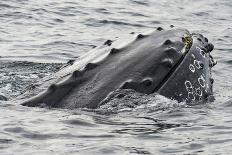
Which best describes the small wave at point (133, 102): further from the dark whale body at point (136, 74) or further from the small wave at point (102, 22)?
the small wave at point (102, 22)

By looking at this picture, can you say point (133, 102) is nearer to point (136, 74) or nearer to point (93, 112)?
point (136, 74)

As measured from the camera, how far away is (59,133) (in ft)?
24.1

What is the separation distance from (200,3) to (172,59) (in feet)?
57.0

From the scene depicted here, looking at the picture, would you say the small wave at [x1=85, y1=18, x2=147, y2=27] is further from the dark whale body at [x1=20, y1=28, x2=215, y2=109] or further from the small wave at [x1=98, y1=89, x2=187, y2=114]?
the small wave at [x1=98, y1=89, x2=187, y2=114]

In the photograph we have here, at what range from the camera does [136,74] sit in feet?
26.2

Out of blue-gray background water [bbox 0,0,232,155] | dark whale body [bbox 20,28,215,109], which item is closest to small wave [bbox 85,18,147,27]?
blue-gray background water [bbox 0,0,232,155]

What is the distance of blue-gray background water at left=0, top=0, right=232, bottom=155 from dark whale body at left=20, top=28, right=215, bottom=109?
15 cm

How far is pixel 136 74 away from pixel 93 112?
2.46 feet

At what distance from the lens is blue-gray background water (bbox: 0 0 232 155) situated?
278 inches

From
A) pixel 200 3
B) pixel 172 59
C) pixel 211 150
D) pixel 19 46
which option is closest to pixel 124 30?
pixel 19 46

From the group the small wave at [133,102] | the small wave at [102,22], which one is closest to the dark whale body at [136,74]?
the small wave at [133,102]

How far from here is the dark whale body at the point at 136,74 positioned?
7.86 metres

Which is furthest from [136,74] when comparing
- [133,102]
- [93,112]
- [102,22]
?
[102,22]

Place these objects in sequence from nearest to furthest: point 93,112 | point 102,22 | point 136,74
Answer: point 93,112 → point 136,74 → point 102,22
